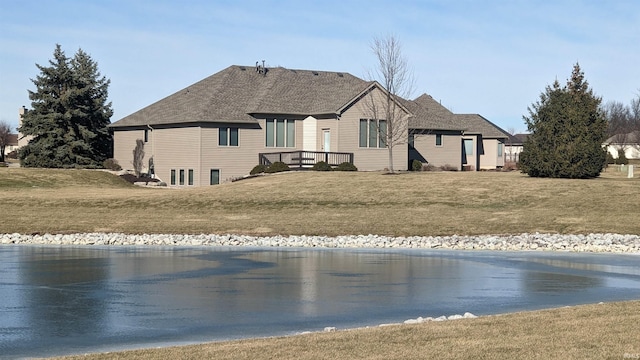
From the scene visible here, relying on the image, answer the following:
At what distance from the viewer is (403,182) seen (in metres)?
45.0

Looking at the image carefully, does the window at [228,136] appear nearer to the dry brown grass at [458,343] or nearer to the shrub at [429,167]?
the shrub at [429,167]

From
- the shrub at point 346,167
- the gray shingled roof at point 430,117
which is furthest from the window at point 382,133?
the shrub at point 346,167

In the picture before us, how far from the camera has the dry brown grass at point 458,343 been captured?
10703 millimetres

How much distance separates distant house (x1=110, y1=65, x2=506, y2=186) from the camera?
2232 inches

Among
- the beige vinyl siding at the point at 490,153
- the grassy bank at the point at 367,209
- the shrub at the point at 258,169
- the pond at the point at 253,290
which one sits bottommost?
the pond at the point at 253,290

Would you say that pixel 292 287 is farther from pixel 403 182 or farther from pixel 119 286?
pixel 403 182

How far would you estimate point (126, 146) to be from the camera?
6494 centimetres

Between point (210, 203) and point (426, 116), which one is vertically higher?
point (426, 116)

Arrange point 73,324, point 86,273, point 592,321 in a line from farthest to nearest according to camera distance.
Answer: point 86,273, point 73,324, point 592,321

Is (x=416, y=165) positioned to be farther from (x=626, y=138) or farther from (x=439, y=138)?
(x=626, y=138)

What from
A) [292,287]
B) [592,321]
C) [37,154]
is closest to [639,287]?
[592,321]

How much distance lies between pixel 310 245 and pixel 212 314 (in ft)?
46.7

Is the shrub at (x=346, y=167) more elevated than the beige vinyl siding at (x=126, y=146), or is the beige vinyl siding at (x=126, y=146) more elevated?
the beige vinyl siding at (x=126, y=146)

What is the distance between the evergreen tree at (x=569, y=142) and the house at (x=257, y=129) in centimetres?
1284
